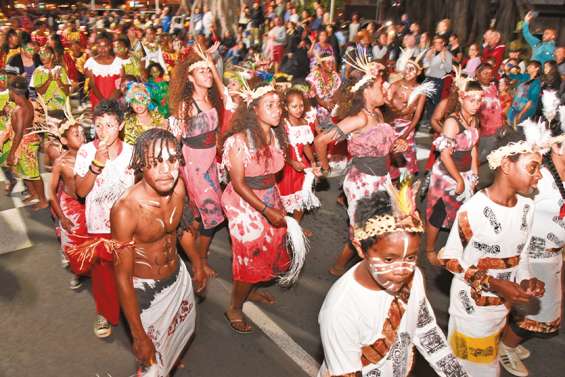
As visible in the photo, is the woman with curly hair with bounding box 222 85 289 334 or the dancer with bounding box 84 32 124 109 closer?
the woman with curly hair with bounding box 222 85 289 334

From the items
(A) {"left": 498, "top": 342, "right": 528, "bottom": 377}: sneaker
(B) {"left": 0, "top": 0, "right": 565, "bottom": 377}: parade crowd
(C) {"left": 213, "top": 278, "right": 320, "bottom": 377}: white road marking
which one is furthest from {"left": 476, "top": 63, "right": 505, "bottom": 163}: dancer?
(C) {"left": 213, "top": 278, "right": 320, "bottom": 377}: white road marking

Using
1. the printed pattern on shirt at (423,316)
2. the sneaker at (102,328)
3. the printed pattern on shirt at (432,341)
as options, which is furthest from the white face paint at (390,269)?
the sneaker at (102,328)

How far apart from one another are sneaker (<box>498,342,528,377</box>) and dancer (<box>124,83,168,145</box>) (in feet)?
12.6

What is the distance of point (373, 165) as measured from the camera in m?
4.91

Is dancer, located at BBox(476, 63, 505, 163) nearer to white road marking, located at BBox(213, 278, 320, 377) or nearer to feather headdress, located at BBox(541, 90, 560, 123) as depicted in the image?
feather headdress, located at BBox(541, 90, 560, 123)

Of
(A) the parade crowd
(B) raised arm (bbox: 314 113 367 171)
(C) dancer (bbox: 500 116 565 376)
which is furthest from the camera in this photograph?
(B) raised arm (bbox: 314 113 367 171)

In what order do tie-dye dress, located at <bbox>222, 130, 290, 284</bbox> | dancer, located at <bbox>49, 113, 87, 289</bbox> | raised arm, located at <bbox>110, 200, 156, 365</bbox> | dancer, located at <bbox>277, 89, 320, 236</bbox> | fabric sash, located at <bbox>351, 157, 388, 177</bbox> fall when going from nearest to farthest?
raised arm, located at <bbox>110, 200, 156, 365</bbox> < tie-dye dress, located at <bbox>222, 130, 290, 284</bbox> < dancer, located at <bbox>49, 113, 87, 289</bbox> < fabric sash, located at <bbox>351, 157, 388, 177</bbox> < dancer, located at <bbox>277, 89, 320, 236</bbox>

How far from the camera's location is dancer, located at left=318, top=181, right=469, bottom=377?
227 cm

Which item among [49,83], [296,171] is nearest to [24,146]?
[49,83]

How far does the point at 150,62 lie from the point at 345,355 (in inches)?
370

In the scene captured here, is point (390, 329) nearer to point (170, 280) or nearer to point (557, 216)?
point (170, 280)

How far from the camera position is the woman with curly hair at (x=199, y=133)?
508 cm

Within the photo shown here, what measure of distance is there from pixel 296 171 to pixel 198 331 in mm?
2498

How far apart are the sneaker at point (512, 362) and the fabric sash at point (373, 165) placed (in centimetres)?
188
